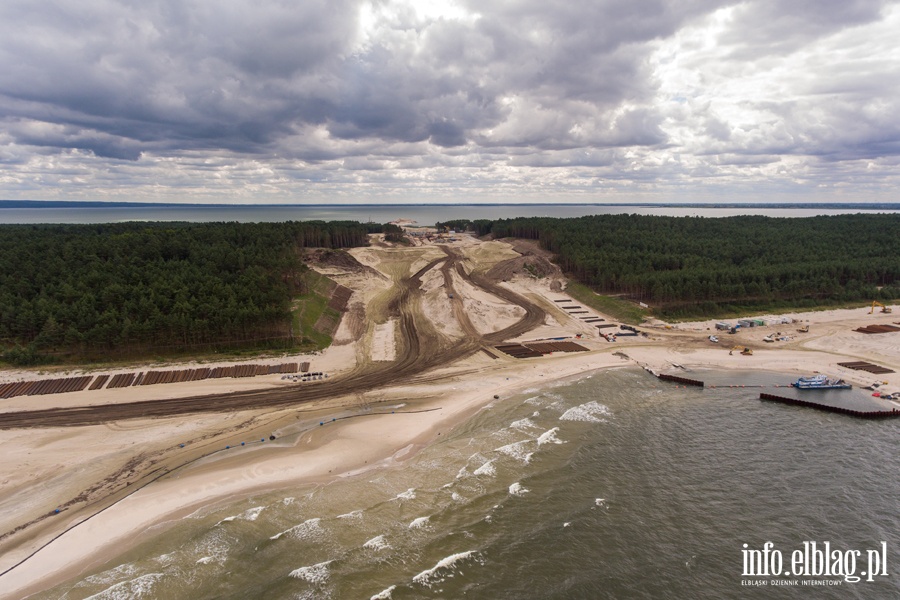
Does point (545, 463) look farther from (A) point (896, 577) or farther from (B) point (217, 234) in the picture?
(B) point (217, 234)

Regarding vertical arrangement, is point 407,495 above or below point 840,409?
below

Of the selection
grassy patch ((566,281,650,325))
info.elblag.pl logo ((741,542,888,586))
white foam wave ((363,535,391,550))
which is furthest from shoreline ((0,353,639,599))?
grassy patch ((566,281,650,325))

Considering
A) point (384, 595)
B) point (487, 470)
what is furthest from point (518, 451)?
point (384, 595)

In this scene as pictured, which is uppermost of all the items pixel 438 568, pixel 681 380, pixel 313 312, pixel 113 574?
pixel 313 312

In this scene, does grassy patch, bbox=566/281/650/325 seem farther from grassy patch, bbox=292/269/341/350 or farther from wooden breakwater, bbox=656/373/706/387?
grassy patch, bbox=292/269/341/350

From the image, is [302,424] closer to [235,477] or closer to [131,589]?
[235,477]

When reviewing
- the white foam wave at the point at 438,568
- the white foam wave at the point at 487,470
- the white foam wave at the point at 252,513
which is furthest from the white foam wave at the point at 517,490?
the white foam wave at the point at 252,513

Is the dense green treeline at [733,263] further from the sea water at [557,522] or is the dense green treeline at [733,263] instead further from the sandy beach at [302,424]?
the sea water at [557,522]
